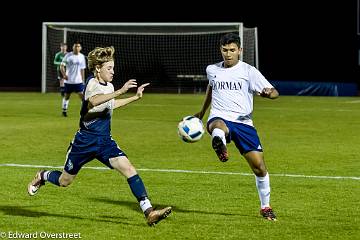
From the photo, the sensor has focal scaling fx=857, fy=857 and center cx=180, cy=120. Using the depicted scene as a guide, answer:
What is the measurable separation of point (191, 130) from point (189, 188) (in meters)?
2.18

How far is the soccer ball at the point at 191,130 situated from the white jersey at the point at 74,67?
58.0 ft

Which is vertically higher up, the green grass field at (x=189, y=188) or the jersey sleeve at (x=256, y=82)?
the jersey sleeve at (x=256, y=82)

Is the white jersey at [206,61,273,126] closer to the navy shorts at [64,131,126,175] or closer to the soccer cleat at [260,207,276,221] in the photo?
the soccer cleat at [260,207,276,221]

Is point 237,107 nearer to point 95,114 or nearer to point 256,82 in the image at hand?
point 256,82

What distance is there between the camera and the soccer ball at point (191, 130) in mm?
9930

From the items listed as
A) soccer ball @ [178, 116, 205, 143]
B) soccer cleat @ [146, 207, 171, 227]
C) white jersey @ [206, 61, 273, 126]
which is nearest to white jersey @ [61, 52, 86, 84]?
soccer ball @ [178, 116, 205, 143]

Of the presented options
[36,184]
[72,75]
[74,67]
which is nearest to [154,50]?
[74,67]

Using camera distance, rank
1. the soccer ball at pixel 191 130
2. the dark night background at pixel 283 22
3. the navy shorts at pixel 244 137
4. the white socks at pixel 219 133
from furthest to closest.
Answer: the dark night background at pixel 283 22 → the soccer ball at pixel 191 130 → the navy shorts at pixel 244 137 → the white socks at pixel 219 133

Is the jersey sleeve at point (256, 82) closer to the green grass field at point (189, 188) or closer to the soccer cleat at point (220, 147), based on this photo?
the soccer cleat at point (220, 147)

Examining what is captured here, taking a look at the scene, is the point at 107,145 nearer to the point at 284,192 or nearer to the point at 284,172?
the point at 284,192

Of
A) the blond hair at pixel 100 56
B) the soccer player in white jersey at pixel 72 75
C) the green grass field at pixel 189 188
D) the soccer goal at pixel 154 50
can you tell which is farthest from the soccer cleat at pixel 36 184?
the soccer goal at pixel 154 50

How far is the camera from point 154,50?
44625 mm

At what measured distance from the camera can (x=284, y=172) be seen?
45.1 ft

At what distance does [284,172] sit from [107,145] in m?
5.18
